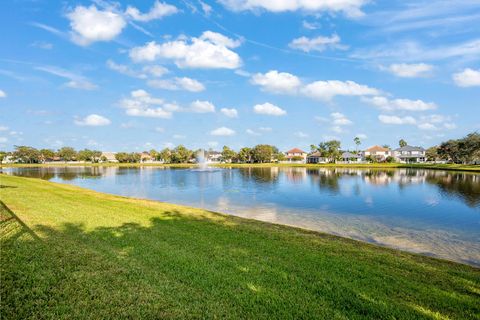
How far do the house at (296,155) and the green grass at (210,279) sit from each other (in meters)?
153

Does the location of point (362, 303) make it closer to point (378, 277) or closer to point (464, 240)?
point (378, 277)

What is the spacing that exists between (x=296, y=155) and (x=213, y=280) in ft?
556

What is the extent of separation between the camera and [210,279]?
596 cm

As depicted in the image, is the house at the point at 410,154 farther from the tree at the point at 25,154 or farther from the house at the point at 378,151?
the tree at the point at 25,154

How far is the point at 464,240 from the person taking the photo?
537 inches

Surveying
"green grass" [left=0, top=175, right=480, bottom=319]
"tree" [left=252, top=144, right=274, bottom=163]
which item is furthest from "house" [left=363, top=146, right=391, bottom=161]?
"green grass" [left=0, top=175, right=480, bottom=319]

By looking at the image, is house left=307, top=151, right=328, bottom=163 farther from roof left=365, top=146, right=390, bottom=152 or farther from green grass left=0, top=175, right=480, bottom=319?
green grass left=0, top=175, right=480, bottom=319

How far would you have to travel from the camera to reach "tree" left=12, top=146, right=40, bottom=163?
5551 inches

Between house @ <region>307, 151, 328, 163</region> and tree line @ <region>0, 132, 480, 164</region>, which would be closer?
tree line @ <region>0, 132, 480, 164</region>

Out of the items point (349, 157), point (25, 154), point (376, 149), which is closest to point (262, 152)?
point (349, 157)

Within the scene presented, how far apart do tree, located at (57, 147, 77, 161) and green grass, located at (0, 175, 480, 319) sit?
6416 inches

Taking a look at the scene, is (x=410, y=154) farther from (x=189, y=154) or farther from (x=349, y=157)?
(x=189, y=154)

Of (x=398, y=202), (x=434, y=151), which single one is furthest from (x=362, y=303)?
(x=434, y=151)

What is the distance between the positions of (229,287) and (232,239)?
3889 mm
